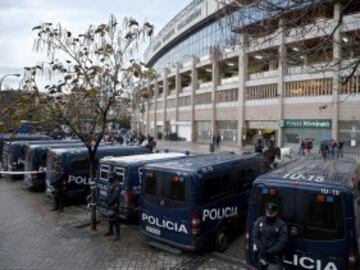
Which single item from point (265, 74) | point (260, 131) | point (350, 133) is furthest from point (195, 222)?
point (260, 131)

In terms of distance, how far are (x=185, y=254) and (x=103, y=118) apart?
4.39 meters

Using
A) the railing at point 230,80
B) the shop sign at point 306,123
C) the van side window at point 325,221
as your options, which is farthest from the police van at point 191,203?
the railing at point 230,80

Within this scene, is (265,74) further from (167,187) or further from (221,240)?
(167,187)

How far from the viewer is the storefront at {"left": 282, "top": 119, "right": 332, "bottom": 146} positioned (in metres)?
36.7

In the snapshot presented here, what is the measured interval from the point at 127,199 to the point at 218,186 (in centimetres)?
280

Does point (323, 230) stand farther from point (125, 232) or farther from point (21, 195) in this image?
point (21, 195)

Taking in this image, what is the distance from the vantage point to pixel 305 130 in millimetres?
38531

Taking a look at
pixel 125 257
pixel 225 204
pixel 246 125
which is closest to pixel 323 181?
pixel 225 204

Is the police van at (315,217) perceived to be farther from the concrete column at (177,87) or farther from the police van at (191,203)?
the concrete column at (177,87)

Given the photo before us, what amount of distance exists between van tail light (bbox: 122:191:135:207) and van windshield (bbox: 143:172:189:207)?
1.43 meters

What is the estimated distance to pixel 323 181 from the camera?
5652mm

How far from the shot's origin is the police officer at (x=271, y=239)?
17.7 feet

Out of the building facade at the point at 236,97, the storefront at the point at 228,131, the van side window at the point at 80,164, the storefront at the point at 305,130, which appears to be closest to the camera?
the van side window at the point at 80,164

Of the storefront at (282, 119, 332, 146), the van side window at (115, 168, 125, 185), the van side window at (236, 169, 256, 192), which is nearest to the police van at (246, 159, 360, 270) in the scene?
the van side window at (236, 169, 256, 192)
